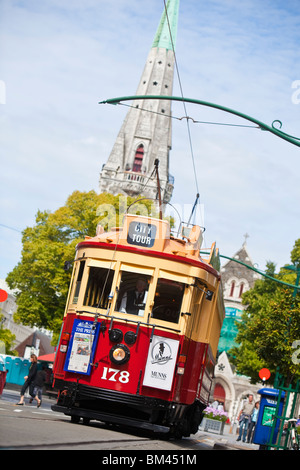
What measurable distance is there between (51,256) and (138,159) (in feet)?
191

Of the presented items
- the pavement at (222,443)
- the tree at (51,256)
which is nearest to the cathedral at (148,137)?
the tree at (51,256)

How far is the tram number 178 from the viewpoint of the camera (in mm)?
13930

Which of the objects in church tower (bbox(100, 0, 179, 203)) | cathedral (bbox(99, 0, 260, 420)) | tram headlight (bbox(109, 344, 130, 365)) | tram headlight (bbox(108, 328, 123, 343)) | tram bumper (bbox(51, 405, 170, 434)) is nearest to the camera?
tram bumper (bbox(51, 405, 170, 434))

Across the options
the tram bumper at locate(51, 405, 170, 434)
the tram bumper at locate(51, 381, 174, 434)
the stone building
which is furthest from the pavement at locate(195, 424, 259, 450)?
the stone building

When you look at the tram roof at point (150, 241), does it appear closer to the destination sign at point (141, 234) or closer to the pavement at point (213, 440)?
the destination sign at point (141, 234)

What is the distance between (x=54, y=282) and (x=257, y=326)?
17.4m

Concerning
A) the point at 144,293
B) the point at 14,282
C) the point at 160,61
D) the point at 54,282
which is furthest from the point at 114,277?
the point at 160,61

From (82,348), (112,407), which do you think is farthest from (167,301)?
(112,407)

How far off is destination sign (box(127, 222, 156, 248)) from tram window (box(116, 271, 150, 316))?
598 mm

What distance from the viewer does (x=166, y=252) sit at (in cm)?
1448

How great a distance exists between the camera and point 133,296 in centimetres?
1439

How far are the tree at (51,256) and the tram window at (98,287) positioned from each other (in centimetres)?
2081

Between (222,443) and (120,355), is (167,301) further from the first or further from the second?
(222,443)

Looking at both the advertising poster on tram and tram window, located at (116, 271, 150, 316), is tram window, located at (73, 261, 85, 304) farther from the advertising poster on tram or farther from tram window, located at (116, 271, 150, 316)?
tram window, located at (116, 271, 150, 316)
